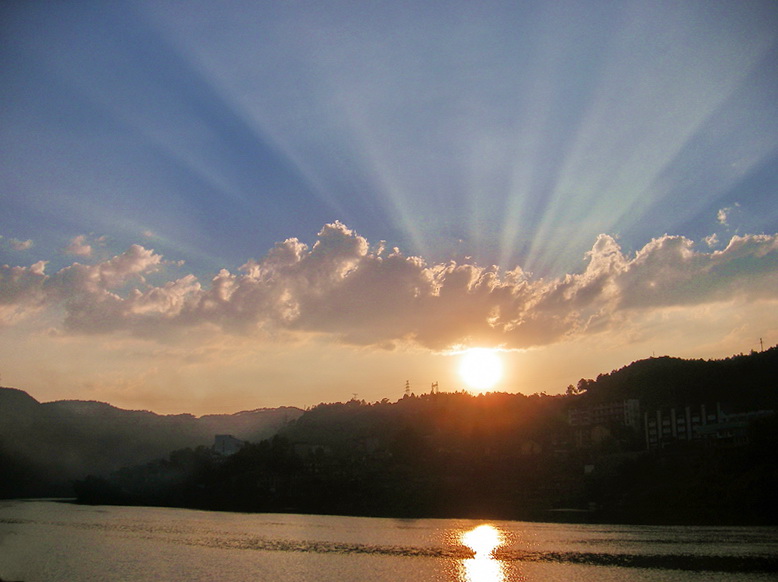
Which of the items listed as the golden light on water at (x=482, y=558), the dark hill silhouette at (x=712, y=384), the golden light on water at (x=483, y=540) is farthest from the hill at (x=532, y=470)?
the golden light on water at (x=482, y=558)

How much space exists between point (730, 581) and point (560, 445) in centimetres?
10545

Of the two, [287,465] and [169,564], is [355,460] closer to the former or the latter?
[287,465]

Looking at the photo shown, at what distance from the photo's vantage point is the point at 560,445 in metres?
147

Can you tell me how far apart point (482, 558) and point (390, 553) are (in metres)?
8.88

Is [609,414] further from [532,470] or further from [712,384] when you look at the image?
[532,470]

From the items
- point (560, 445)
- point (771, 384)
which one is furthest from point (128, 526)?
point (771, 384)

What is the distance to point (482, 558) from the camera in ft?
188

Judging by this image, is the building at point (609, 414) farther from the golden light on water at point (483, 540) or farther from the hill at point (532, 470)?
the golden light on water at point (483, 540)

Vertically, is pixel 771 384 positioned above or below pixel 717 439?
above

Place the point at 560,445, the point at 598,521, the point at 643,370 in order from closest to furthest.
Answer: the point at 598,521 < the point at 560,445 < the point at 643,370

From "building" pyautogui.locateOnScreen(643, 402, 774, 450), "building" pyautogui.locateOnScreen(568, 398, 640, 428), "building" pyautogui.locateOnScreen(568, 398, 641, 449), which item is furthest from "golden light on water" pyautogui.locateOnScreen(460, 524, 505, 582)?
"building" pyautogui.locateOnScreen(568, 398, 640, 428)

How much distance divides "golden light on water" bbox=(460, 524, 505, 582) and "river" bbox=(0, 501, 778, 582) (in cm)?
13

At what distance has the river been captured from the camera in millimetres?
48312

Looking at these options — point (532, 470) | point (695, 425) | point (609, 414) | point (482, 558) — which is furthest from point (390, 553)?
point (609, 414)
